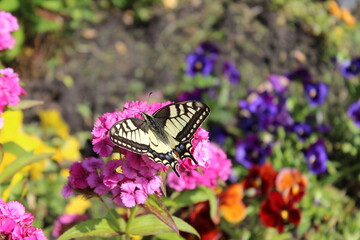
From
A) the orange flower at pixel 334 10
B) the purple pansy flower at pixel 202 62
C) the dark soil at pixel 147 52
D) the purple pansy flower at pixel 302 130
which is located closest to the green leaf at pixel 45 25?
the dark soil at pixel 147 52

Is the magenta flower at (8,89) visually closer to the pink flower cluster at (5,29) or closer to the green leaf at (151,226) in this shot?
the pink flower cluster at (5,29)

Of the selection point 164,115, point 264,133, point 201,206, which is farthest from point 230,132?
point 164,115

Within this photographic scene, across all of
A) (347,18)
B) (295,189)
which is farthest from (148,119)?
(347,18)

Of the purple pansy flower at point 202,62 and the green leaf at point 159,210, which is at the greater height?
the green leaf at point 159,210

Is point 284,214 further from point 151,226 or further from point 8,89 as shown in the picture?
point 8,89

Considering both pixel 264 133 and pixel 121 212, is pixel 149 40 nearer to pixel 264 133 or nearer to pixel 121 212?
pixel 264 133

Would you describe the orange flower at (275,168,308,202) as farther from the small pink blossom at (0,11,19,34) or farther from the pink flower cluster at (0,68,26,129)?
the small pink blossom at (0,11,19,34)

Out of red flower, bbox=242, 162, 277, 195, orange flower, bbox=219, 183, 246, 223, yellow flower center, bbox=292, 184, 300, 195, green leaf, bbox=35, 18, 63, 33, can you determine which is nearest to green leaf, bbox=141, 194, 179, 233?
orange flower, bbox=219, 183, 246, 223
